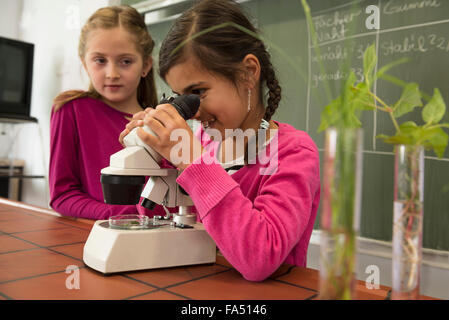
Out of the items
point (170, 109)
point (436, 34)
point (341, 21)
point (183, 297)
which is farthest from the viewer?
point (341, 21)

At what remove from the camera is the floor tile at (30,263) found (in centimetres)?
62

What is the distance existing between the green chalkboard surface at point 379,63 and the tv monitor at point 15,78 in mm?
2271

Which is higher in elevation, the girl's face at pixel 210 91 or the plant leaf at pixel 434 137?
the girl's face at pixel 210 91

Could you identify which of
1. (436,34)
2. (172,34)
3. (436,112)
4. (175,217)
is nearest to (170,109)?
(175,217)

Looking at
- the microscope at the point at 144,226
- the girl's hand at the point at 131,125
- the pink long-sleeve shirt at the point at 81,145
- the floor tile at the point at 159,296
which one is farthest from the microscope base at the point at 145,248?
the pink long-sleeve shirt at the point at 81,145

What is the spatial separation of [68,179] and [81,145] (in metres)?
0.16

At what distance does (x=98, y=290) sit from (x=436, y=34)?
4.31 feet

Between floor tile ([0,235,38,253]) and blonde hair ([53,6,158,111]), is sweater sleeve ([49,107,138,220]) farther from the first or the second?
floor tile ([0,235,38,253])

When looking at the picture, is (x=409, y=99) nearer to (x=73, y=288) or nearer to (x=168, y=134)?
(x=168, y=134)

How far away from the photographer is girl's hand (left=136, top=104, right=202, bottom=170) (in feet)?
2.36

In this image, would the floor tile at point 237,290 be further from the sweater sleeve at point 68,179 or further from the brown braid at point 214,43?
the sweater sleeve at point 68,179

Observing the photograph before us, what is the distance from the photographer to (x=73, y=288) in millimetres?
562

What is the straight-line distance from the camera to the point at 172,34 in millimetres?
1012
